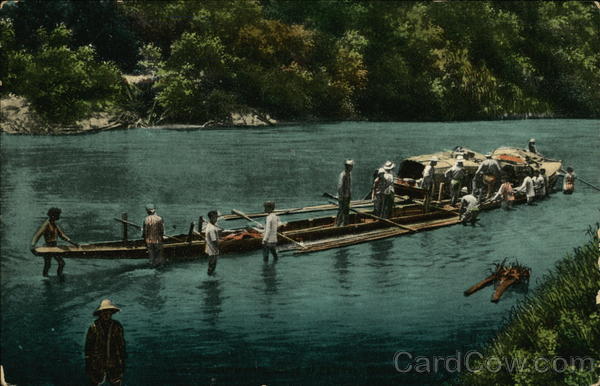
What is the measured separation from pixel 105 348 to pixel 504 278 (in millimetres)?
4913

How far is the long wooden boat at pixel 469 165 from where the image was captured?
35.6 ft

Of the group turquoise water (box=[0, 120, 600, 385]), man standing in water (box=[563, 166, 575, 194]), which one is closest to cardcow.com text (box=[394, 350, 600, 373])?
turquoise water (box=[0, 120, 600, 385])

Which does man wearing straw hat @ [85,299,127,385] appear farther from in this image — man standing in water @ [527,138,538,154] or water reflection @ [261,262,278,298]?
man standing in water @ [527,138,538,154]

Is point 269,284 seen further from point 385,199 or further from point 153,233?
point 385,199

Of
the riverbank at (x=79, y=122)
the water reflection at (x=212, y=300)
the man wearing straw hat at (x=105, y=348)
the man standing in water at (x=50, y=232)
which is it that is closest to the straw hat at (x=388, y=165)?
the riverbank at (x=79, y=122)

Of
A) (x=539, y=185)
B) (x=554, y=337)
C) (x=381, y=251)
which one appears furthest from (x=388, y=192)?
(x=554, y=337)

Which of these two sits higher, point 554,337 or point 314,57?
point 314,57

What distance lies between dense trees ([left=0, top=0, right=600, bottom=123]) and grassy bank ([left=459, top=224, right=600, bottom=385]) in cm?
250

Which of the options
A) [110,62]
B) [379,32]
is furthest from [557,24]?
[110,62]

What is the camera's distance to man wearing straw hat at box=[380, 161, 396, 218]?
12.3 metres

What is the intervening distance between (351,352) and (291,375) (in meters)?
0.83

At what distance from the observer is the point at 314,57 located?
38.3 feet

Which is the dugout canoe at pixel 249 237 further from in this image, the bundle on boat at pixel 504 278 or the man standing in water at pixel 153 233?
the bundle on boat at pixel 504 278

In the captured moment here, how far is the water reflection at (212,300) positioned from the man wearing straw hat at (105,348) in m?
1.86
